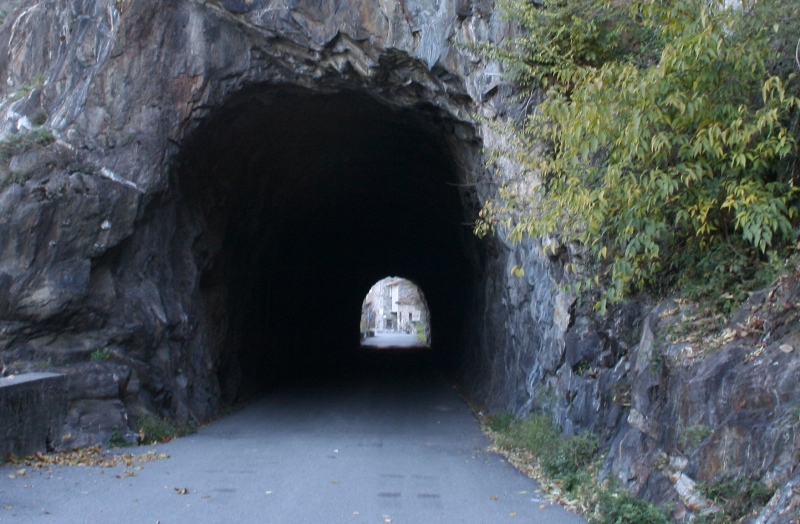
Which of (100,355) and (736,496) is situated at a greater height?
(100,355)

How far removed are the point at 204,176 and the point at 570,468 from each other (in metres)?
9.37

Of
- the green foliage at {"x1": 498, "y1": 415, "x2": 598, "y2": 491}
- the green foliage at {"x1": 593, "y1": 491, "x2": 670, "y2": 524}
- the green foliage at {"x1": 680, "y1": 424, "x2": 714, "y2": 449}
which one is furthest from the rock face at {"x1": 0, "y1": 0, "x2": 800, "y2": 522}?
the green foliage at {"x1": 680, "y1": 424, "x2": 714, "y2": 449}

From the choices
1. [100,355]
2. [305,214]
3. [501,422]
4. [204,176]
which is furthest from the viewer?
[305,214]

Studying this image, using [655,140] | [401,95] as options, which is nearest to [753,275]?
[655,140]

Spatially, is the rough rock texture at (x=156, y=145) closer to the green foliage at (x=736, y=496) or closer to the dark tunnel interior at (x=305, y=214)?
the dark tunnel interior at (x=305, y=214)

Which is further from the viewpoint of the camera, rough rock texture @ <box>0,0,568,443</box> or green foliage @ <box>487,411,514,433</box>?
green foliage @ <box>487,411,514,433</box>

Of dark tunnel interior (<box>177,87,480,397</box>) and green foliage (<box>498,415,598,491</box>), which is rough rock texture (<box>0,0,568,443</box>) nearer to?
dark tunnel interior (<box>177,87,480,397</box>)

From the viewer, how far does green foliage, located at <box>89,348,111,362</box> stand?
1142cm

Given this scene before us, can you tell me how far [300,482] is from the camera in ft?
27.3

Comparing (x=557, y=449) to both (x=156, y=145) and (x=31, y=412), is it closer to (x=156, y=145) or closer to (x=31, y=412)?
(x=31, y=412)

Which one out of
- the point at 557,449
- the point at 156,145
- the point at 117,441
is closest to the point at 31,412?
the point at 117,441

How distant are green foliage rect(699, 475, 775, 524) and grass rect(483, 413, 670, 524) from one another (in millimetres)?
490

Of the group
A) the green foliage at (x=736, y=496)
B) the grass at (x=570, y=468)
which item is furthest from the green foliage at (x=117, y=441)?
the green foliage at (x=736, y=496)

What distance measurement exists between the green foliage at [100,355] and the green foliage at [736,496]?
9.22 metres
